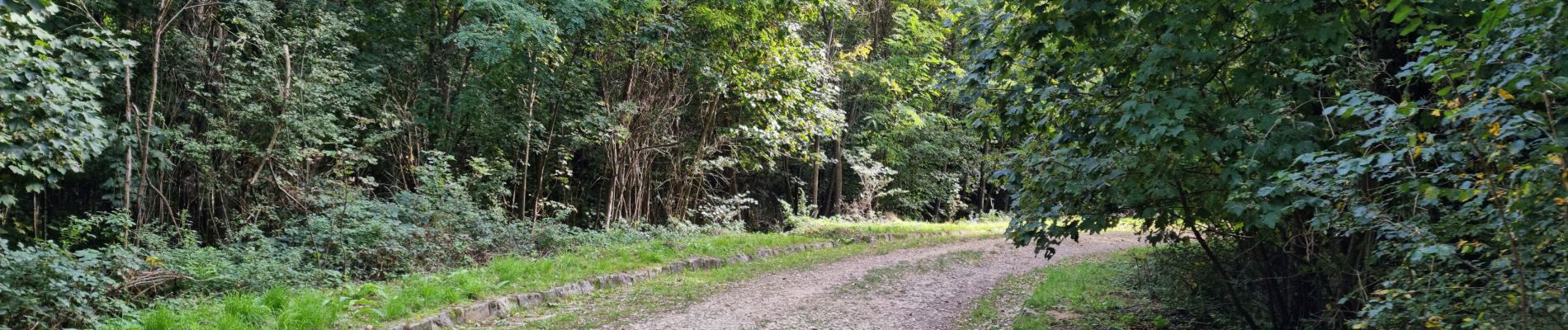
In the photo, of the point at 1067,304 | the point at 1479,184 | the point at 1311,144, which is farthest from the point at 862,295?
the point at 1479,184

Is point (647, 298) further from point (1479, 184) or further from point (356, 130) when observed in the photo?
point (1479, 184)

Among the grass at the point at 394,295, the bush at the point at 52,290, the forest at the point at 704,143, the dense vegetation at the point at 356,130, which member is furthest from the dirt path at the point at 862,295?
the bush at the point at 52,290

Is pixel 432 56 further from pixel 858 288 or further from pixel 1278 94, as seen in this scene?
pixel 1278 94

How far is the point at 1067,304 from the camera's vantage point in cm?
755

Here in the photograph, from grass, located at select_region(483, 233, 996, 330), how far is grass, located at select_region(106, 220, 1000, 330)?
17.1 inches

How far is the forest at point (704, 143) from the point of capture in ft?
10.7

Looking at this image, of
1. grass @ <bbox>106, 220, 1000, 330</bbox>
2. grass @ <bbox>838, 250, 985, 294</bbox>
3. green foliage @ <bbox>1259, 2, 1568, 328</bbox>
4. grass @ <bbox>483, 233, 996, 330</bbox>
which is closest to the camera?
green foliage @ <bbox>1259, 2, 1568, 328</bbox>

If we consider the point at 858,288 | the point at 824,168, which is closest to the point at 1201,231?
the point at 858,288

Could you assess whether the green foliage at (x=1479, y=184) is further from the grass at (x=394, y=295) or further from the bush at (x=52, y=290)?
the bush at (x=52, y=290)

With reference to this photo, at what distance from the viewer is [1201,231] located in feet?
19.0

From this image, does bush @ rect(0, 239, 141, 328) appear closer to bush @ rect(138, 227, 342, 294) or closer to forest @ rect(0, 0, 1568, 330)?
forest @ rect(0, 0, 1568, 330)

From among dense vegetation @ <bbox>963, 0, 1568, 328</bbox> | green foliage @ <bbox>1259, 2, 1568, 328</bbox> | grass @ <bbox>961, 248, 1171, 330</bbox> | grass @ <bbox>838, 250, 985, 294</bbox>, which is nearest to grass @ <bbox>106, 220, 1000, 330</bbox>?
grass @ <bbox>838, 250, 985, 294</bbox>

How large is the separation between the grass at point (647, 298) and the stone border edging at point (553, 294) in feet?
0.41

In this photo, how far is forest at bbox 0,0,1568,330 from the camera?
3260 mm
